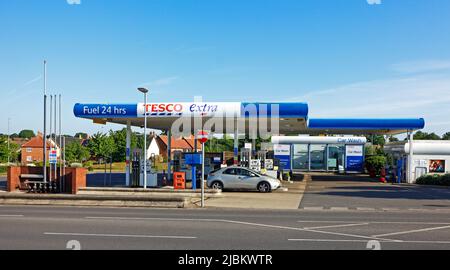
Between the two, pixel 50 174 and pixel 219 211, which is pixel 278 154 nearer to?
pixel 50 174

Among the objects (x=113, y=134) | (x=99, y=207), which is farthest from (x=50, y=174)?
(x=113, y=134)

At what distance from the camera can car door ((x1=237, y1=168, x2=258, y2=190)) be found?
25.3 m

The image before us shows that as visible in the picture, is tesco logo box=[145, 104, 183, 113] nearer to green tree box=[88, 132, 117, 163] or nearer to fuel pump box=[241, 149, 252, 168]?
fuel pump box=[241, 149, 252, 168]

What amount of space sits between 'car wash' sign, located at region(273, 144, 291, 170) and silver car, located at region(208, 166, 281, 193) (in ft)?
81.5

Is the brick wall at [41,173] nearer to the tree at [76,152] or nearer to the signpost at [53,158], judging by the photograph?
the signpost at [53,158]

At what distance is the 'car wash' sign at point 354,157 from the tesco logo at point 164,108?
2729cm

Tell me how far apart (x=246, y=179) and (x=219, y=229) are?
12.7 metres

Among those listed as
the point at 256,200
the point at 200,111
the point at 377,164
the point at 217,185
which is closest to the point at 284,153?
the point at 377,164

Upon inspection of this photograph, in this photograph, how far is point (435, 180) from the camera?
32.4 meters

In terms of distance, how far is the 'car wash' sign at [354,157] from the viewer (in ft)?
158

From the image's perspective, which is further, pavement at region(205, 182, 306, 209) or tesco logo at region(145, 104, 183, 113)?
tesco logo at region(145, 104, 183, 113)

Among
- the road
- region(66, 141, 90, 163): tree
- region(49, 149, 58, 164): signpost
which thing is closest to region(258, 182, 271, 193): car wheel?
the road
